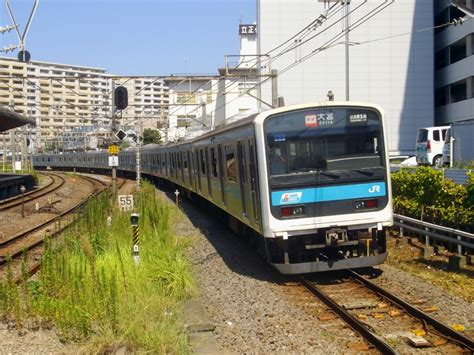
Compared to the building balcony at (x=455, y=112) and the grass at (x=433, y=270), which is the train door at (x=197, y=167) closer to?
the grass at (x=433, y=270)

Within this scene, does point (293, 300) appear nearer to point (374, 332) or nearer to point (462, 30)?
point (374, 332)

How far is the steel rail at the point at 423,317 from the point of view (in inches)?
223

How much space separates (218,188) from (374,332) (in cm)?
715

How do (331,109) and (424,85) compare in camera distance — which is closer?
(331,109)

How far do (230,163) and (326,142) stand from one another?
2912 millimetres

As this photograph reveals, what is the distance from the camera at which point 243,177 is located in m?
9.72

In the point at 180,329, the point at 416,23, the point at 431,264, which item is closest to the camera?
the point at 180,329

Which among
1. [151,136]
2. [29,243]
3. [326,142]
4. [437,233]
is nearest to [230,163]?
[326,142]

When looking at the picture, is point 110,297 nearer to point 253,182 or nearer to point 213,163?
point 253,182

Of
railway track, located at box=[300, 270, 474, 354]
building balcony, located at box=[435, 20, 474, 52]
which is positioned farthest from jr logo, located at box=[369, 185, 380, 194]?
building balcony, located at box=[435, 20, 474, 52]

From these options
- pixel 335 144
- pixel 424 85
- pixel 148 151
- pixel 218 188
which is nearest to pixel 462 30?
pixel 424 85

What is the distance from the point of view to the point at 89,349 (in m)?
5.37

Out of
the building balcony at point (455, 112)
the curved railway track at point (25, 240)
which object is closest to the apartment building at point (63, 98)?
the building balcony at point (455, 112)

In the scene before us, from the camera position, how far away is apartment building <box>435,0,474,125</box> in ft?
139
